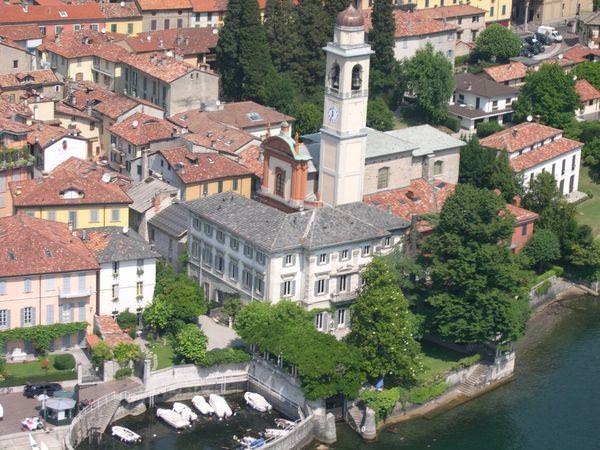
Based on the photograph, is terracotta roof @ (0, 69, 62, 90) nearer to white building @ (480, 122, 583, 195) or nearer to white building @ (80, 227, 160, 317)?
white building @ (80, 227, 160, 317)

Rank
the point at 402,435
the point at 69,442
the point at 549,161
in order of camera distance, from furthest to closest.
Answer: the point at 549,161, the point at 402,435, the point at 69,442

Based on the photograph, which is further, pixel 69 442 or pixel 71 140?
pixel 71 140

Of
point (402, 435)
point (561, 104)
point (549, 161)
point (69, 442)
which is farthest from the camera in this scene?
point (561, 104)

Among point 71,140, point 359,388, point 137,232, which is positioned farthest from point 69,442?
point 71,140

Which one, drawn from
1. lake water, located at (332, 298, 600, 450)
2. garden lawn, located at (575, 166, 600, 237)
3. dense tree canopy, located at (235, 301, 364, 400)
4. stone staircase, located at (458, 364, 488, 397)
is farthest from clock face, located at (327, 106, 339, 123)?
garden lawn, located at (575, 166, 600, 237)

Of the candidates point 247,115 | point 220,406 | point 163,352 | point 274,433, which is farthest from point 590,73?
point 274,433

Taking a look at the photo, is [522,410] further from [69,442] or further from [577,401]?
[69,442]

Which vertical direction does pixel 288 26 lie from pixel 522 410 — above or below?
above
